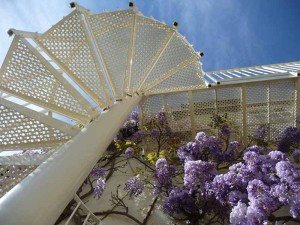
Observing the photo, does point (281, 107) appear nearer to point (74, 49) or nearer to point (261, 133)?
point (261, 133)

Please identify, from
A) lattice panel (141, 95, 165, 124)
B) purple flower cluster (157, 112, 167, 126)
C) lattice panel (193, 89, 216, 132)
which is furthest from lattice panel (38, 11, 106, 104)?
lattice panel (193, 89, 216, 132)

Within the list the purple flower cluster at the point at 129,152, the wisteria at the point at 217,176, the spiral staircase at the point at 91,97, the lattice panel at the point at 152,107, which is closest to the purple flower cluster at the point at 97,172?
the wisteria at the point at 217,176

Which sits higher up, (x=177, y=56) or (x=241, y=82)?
(x=177, y=56)

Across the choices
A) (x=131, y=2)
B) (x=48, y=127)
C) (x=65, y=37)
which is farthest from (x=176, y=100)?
(x=48, y=127)

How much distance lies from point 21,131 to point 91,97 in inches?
39.9

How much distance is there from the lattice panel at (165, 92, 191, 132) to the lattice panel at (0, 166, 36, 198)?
4049 millimetres

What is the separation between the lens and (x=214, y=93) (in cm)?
618

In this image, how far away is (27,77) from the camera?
3.59m

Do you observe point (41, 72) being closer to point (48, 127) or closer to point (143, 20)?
point (48, 127)

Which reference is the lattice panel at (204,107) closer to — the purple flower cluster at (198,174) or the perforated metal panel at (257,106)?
the perforated metal panel at (257,106)

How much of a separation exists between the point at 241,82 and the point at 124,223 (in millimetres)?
3526

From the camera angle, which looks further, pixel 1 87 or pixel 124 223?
pixel 124 223

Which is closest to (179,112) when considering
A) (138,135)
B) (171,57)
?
(138,135)

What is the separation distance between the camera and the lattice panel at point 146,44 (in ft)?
16.9
